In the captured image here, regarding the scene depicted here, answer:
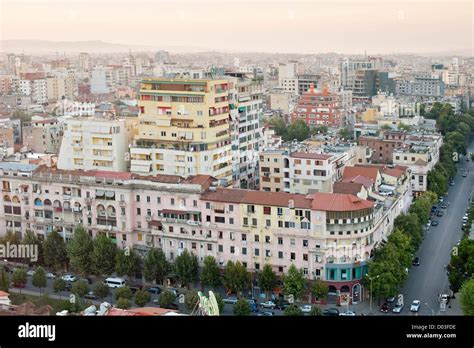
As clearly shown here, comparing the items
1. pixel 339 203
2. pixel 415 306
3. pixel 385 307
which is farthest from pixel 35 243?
pixel 415 306

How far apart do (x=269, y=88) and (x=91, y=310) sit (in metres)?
13.7

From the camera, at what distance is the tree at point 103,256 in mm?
5402

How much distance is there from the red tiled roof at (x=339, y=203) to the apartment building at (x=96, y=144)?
212cm

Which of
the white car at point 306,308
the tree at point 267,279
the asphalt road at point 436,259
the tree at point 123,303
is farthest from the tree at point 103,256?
the asphalt road at point 436,259

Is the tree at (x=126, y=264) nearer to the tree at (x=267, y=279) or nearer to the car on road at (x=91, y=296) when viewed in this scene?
the car on road at (x=91, y=296)

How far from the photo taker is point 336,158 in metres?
6.89

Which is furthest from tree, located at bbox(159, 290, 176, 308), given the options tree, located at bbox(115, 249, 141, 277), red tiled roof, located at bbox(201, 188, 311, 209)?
red tiled roof, located at bbox(201, 188, 311, 209)

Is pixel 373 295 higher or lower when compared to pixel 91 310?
lower

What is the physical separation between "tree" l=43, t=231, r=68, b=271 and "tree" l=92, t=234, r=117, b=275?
313 mm

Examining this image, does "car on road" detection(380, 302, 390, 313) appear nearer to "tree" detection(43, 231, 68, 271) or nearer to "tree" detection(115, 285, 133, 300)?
"tree" detection(115, 285, 133, 300)

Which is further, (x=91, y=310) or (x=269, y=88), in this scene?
(x=269, y=88)

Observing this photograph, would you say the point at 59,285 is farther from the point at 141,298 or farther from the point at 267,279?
the point at 267,279
